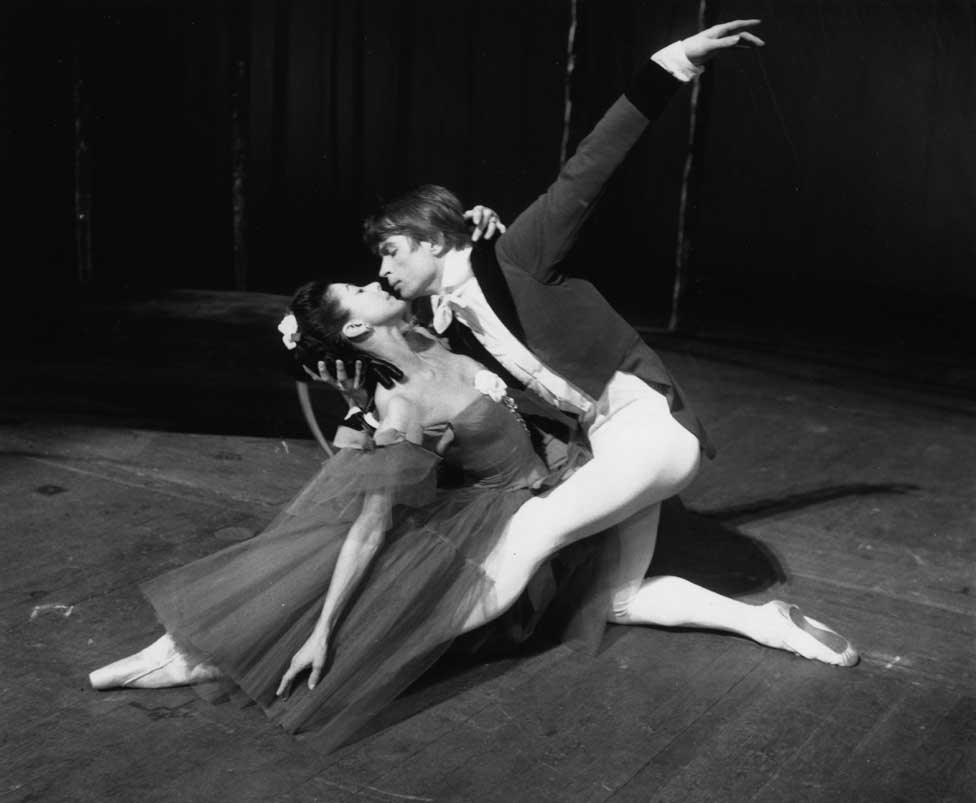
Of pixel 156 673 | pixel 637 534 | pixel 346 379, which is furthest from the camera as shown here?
pixel 637 534

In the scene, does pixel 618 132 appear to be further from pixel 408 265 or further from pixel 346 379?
pixel 346 379

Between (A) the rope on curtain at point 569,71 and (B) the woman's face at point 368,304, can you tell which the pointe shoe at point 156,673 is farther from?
(A) the rope on curtain at point 569,71

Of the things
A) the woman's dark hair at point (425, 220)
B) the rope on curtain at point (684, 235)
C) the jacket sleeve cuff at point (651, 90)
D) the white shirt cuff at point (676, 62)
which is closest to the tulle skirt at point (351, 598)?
the woman's dark hair at point (425, 220)

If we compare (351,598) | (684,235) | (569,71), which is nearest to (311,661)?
(351,598)

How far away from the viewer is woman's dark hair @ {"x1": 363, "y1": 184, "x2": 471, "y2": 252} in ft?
10.5

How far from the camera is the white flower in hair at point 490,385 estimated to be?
3221 millimetres

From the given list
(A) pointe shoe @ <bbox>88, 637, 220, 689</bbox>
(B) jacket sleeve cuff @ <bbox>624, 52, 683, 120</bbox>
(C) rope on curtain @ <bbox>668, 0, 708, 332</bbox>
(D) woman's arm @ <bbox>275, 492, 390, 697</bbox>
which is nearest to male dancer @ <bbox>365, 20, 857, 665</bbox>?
(B) jacket sleeve cuff @ <bbox>624, 52, 683, 120</bbox>

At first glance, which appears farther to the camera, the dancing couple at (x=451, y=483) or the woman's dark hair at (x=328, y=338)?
the woman's dark hair at (x=328, y=338)

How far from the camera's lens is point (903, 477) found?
4848mm

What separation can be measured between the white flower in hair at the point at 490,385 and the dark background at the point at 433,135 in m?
4.07

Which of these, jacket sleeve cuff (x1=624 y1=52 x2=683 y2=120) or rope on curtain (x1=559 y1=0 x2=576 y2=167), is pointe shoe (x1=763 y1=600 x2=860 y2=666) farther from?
rope on curtain (x1=559 y1=0 x2=576 y2=167)

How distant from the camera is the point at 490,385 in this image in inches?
127

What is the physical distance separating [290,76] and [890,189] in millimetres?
3488

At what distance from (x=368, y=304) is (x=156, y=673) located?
978 mm
